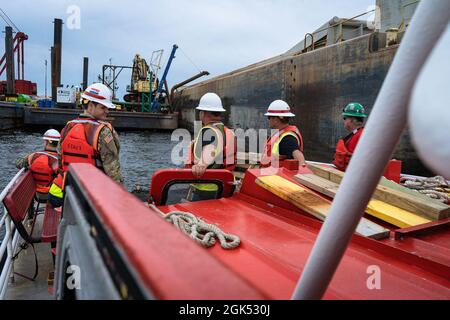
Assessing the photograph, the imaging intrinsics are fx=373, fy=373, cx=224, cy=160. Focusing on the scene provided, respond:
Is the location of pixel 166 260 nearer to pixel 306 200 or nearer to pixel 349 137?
pixel 306 200

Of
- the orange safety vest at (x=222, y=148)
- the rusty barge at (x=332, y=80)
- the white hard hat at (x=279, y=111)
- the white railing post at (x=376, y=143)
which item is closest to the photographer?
the white railing post at (x=376, y=143)

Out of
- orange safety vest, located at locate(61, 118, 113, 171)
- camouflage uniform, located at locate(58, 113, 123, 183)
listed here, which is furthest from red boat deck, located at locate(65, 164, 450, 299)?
orange safety vest, located at locate(61, 118, 113, 171)

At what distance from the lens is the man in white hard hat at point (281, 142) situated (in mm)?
3957

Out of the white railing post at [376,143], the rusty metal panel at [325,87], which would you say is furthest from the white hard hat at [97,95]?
the rusty metal panel at [325,87]

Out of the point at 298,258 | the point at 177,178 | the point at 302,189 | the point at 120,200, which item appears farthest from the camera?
the point at 177,178

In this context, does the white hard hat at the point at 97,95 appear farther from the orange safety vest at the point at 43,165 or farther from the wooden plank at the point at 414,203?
the wooden plank at the point at 414,203

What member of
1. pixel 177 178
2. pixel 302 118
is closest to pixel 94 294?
pixel 177 178

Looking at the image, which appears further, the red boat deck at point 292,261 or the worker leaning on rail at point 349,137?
the worker leaning on rail at point 349,137

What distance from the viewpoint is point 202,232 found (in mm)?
2189

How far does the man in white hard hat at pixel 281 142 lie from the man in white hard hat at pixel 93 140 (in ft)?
5.23

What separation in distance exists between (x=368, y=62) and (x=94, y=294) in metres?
10.9

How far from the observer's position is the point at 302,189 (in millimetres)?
2680

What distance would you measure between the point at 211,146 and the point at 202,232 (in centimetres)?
153
